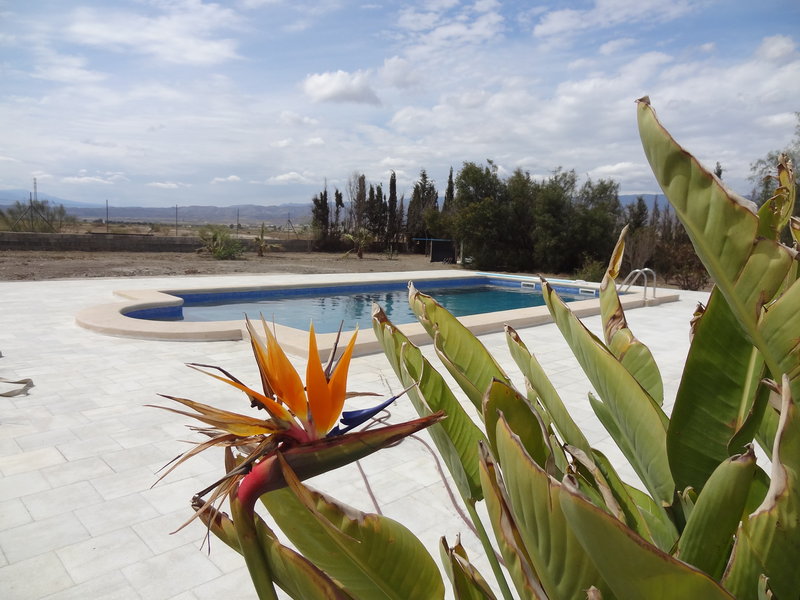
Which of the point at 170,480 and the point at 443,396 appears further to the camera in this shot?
the point at 170,480

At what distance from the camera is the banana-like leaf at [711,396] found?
843 millimetres

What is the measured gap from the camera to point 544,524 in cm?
61

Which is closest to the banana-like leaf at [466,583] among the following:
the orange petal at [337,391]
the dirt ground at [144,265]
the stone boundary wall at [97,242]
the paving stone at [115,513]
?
the orange petal at [337,391]

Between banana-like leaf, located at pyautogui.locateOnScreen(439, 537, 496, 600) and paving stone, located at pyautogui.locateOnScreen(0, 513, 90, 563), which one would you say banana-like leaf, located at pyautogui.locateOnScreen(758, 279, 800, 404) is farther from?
paving stone, located at pyautogui.locateOnScreen(0, 513, 90, 563)

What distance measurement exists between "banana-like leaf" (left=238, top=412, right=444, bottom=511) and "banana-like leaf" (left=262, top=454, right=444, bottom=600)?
0.58ft

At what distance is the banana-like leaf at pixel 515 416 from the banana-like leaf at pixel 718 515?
0.19 meters

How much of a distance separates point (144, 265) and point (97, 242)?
5.12 metres

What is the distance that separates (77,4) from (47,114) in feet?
35.1

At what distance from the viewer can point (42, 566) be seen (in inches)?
84.0

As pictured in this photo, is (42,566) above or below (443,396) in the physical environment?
below

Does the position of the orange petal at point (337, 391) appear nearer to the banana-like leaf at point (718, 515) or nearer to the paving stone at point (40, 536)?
the banana-like leaf at point (718, 515)

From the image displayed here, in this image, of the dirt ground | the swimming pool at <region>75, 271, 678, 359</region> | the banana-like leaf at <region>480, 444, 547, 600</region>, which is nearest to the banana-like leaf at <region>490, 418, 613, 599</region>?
the banana-like leaf at <region>480, 444, 547, 600</region>

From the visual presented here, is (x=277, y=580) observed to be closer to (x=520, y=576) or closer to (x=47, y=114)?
(x=520, y=576)

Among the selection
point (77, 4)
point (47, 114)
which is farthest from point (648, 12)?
point (47, 114)
